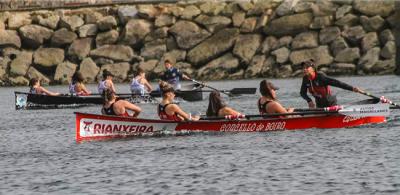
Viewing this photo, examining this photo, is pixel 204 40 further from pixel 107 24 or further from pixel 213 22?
pixel 107 24

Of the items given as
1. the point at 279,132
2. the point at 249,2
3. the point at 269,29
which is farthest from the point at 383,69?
the point at 279,132

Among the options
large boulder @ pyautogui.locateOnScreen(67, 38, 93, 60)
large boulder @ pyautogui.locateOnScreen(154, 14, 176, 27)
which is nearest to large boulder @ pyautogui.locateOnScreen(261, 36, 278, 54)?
large boulder @ pyautogui.locateOnScreen(154, 14, 176, 27)

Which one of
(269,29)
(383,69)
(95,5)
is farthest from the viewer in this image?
(95,5)

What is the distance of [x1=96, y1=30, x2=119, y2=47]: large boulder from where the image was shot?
87.1m

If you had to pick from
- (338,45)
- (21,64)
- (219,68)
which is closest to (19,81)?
(21,64)

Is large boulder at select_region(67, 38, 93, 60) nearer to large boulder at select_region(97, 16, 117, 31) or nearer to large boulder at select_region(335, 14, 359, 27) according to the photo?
large boulder at select_region(97, 16, 117, 31)

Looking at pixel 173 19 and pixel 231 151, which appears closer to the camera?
pixel 231 151

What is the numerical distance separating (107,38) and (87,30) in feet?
8.56

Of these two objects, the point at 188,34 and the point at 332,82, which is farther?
the point at 188,34

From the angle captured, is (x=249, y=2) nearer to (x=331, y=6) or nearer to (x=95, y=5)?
(x=331, y=6)

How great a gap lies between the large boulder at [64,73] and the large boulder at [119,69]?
266 cm

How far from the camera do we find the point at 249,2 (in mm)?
87500

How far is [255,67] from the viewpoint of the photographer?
264 ft

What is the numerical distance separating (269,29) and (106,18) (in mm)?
15680
